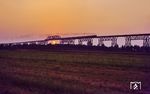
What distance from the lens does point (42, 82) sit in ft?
65.4

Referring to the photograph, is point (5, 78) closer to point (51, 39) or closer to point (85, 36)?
point (85, 36)

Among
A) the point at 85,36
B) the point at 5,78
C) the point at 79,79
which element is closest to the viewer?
the point at 79,79

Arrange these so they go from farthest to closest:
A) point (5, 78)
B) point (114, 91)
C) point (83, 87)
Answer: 1. point (5, 78)
2. point (83, 87)
3. point (114, 91)

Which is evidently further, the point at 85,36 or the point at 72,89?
the point at 85,36

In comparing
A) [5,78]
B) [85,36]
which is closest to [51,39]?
[85,36]

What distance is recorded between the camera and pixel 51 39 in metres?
136

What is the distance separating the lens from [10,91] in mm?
17062

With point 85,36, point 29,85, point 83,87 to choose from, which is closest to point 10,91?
point 29,85

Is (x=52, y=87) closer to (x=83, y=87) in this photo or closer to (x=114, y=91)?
(x=83, y=87)

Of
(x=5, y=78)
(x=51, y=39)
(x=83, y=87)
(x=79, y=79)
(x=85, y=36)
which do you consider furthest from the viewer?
(x=51, y=39)

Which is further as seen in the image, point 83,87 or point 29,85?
point 29,85

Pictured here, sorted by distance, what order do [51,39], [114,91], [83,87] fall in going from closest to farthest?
[114,91]
[83,87]
[51,39]

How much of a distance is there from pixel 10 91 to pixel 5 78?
5.64m

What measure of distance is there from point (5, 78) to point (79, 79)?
16.0ft
